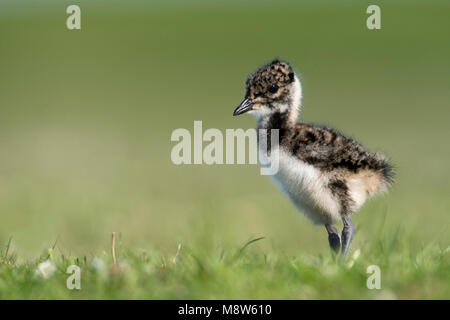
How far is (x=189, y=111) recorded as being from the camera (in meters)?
23.8

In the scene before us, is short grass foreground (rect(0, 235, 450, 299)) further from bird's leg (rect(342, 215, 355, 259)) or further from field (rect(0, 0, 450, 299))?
bird's leg (rect(342, 215, 355, 259))

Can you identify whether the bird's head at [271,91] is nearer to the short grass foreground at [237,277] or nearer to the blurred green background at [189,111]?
the blurred green background at [189,111]

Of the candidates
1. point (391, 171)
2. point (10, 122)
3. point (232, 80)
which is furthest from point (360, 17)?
point (391, 171)

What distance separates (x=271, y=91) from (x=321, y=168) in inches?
36.9

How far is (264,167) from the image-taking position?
6488 mm

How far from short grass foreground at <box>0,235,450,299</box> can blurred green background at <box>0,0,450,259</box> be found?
39 cm

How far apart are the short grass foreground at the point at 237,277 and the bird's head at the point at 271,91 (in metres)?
1.64

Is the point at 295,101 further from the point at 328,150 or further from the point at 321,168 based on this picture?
the point at 321,168

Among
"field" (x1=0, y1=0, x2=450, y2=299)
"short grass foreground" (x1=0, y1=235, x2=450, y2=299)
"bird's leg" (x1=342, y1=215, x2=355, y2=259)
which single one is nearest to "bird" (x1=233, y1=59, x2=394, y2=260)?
"bird's leg" (x1=342, y1=215, x2=355, y2=259)

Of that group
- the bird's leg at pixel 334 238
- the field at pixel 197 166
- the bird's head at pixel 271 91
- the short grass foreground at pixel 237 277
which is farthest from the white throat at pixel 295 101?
the short grass foreground at pixel 237 277

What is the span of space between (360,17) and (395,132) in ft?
46.4

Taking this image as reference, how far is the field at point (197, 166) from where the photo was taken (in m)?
5.04

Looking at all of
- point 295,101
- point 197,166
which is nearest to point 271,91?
point 295,101
